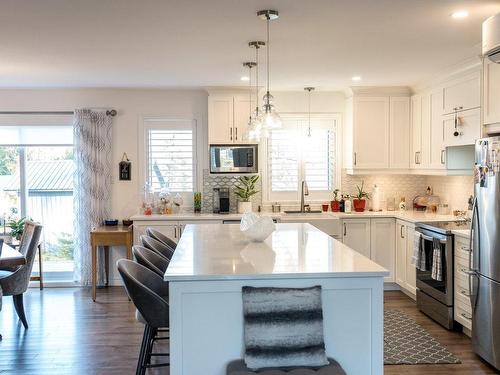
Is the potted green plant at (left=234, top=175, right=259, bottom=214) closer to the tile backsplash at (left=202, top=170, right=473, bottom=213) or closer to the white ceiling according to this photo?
the tile backsplash at (left=202, top=170, right=473, bottom=213)

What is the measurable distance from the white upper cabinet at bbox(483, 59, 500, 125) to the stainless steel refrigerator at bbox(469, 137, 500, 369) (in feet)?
1.48

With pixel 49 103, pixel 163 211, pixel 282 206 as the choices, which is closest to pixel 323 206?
pixel 282 206

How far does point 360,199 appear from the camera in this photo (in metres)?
6.62

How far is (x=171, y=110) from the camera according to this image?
262 inches

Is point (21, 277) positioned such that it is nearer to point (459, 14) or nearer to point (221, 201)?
point (221, 201)

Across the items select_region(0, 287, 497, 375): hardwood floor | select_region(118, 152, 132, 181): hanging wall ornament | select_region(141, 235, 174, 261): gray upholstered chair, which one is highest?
select_region(118, 152, 132, 181): hanging wall ornament

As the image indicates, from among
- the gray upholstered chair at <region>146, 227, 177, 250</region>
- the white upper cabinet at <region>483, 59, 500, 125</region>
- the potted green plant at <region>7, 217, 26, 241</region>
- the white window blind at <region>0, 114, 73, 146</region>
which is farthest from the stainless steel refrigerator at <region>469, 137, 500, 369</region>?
the potted green plant at <region>7, 217, 26, 241</region>

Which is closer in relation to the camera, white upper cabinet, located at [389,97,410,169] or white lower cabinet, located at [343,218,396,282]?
white lower cabinet, located at [343,218,396,282]

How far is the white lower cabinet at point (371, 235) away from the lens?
625 centimetres

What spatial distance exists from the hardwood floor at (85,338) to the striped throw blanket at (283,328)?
1477 millimetres

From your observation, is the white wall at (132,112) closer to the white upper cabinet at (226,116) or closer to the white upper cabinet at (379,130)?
the white upper cabinet at (226,116)

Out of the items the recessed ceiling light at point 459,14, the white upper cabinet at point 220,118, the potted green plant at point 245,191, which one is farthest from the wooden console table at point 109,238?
the recessed ceiling light at point 459,14

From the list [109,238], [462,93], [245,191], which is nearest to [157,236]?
[109,238]

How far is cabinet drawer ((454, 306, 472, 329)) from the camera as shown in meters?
4.42
